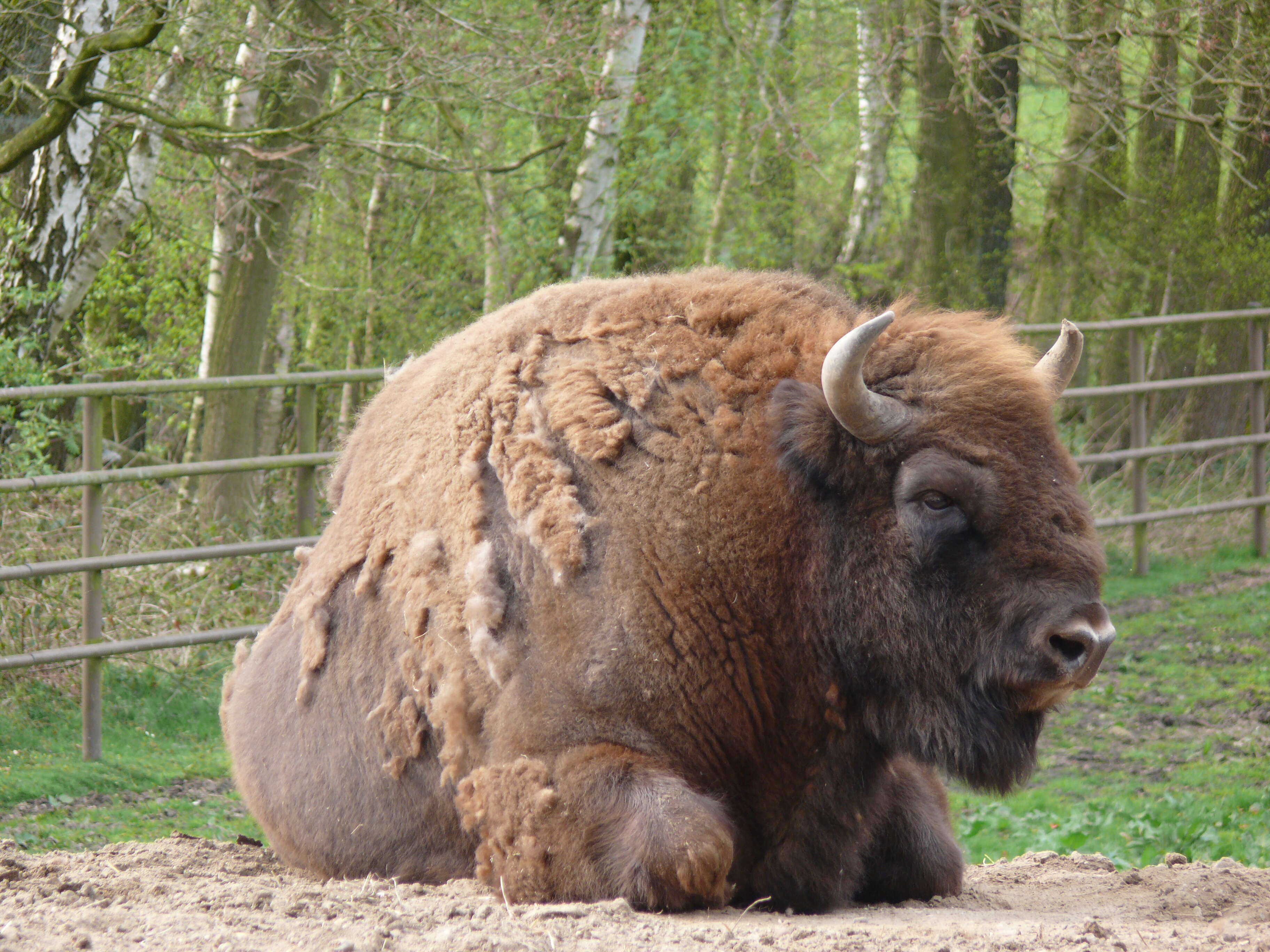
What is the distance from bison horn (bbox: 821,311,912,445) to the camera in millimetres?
3350

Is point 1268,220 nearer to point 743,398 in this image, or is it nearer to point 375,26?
point 375,26

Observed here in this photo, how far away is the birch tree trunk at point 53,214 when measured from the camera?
8.31 meters

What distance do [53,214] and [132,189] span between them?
0.69 meters

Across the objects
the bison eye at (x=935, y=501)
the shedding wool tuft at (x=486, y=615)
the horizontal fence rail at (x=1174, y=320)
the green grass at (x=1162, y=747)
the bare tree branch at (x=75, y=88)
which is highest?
the bare tree branch at (x=75, y=88)

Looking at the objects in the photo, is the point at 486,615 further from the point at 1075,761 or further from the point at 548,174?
the point at 548,174

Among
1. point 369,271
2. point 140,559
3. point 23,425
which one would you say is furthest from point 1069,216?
point 23,425

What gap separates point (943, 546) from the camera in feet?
11.3

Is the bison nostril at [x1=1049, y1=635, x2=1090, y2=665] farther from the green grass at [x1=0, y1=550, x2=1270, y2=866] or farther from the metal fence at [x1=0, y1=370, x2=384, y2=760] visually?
the metal fence at [x1=0, y1=370, x2=384, y2=760]

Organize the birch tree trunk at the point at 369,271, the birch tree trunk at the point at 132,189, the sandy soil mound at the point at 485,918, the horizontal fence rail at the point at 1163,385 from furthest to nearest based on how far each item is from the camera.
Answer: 1. the birch tree trunk at the point at 369,271
2. the horizontal fence rail at the point at 1163,385
3. the birch tree trunk at the point at 132,189
4. the sandy soil mound at the point at 485,918

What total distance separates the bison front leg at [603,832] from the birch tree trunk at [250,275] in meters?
6.60

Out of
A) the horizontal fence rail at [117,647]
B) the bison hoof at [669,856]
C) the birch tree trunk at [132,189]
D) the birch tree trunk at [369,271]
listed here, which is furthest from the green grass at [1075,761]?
the birch tree trunk at [369,271]

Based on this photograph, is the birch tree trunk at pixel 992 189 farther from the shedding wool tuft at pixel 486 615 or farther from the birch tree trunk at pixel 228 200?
the shedding wool tuft at pixel 486 615

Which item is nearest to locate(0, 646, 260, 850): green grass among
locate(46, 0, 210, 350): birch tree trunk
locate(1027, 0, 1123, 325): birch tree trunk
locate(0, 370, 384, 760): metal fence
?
locate(0, 370, 384, 760): metal fence

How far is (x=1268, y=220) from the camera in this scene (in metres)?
12.8
